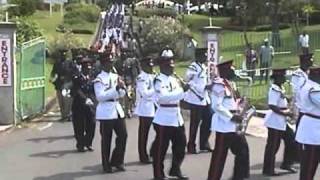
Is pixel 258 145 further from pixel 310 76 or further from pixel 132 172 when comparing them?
pixel 310 76

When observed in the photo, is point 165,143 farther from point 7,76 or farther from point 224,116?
point 7,76

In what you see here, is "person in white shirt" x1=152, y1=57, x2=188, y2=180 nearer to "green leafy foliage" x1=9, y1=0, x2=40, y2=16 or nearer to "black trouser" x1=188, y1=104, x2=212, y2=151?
"black trouser" x1=188, y1=104, x2=212, y2=151

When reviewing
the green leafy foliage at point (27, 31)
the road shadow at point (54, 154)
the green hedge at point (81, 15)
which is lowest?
the road shadow at point (54, 154)

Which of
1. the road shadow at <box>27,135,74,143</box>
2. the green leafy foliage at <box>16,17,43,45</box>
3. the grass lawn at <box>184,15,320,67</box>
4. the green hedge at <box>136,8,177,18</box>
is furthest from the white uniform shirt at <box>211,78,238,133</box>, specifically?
the green hedge at <box>136,8,177,18</box>

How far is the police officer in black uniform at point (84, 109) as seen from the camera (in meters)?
13.6

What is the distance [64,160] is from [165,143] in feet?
8.96

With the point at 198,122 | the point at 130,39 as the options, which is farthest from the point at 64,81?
the point at 130,39

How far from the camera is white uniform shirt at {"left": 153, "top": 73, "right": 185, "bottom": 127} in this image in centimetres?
1052

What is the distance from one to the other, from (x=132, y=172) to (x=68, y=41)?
22047 millimetres

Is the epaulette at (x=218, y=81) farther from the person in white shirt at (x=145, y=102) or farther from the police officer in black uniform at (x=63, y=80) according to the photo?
the police officer in black uniform at (x=63, y=80)

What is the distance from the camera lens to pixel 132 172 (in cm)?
1160

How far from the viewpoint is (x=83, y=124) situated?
44.8ft

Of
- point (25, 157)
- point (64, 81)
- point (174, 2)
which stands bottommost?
point (25, 157)

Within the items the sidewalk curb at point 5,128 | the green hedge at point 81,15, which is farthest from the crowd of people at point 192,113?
the green hedge at point 81,15
